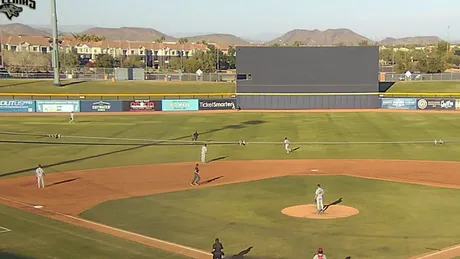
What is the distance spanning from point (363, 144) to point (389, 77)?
63.5m

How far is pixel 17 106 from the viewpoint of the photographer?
75000mm

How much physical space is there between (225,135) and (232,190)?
2294 centimetres

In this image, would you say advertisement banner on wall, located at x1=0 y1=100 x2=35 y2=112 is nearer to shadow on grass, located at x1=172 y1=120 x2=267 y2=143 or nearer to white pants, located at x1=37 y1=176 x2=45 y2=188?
shadow on grass, located at x1=172 y1=120 x2=267 y2=143

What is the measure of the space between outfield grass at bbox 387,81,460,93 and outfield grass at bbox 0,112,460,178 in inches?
988

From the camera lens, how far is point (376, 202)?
28.9 m

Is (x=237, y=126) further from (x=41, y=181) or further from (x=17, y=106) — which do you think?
(x=17, y=106)

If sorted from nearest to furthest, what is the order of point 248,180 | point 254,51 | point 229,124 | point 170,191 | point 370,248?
point 370,248 < point 170,191 < point 248,180 < point 229,124 < point 254,51

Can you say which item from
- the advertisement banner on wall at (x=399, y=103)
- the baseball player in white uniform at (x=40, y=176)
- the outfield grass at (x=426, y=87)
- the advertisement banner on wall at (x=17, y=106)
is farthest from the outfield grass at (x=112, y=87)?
the baseball player in white uniform at (x=40, y=176)

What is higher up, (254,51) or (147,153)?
(254,51)

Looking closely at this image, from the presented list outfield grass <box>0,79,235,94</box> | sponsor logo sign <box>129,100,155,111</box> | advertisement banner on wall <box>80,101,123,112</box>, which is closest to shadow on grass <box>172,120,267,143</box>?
sponsor logo sign <box>129,100,155,111</box>

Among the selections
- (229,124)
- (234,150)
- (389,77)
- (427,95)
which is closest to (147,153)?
(234,150)

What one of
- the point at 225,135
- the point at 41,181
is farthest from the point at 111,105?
the point at 41,181

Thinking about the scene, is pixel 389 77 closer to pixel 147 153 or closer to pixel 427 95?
pixel 427 95

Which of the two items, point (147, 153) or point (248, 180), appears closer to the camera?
point (248, 180)
